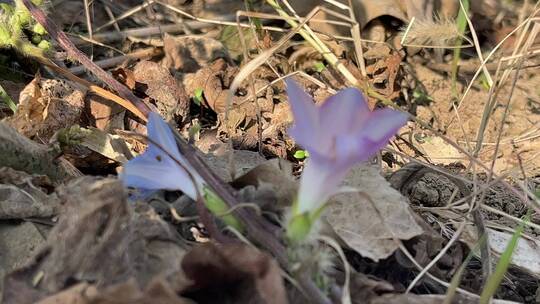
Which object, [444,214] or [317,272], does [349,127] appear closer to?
[317,272]

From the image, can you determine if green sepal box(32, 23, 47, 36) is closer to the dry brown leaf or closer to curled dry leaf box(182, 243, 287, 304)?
the dry brown leaf

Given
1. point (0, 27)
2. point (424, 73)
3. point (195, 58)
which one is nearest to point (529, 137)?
point (424, 73)

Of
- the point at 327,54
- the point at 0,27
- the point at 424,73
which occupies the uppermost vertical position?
the point at 0,27

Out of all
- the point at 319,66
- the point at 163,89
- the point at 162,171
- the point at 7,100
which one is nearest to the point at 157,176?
the point at 162,171

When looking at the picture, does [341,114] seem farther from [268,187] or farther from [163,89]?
[163,89]

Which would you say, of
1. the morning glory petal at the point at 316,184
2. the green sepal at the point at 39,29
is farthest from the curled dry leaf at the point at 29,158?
the morning glory petal at the point at 316,184

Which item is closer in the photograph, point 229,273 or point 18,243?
point 229,273

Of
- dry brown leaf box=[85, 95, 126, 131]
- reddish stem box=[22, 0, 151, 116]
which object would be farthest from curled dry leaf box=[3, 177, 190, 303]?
dry brown leaf box=[85, 95, 126, 131]

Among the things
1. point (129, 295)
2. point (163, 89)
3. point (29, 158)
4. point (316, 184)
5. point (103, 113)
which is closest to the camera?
point (129, 295)
